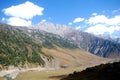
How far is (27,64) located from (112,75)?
13749cm

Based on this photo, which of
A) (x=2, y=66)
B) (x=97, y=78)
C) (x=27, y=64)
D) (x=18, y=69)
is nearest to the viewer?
(x=97, y=78)

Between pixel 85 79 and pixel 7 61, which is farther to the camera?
pixel 7 61

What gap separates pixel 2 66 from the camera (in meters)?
150

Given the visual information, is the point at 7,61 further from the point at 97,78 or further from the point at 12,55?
the point at 97,78

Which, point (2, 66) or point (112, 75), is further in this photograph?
point (2, 66)

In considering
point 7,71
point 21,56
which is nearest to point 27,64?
point 21,56

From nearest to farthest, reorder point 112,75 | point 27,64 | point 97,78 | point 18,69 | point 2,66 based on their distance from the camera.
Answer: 1. point 112,75
2. point 97,78
3. point 2,66
4. point 18,69
5. point 27,64

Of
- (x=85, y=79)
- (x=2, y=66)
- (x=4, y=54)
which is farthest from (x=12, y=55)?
(x=85, y=79)

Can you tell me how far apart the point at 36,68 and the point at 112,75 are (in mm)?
143874

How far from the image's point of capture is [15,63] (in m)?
167

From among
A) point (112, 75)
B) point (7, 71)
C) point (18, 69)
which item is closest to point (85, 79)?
point (112, 75)

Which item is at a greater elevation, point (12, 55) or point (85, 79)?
point (12, 55)

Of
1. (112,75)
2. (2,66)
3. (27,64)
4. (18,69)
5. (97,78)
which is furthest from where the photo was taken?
(27,64)

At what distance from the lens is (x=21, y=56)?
18775 centimetres
